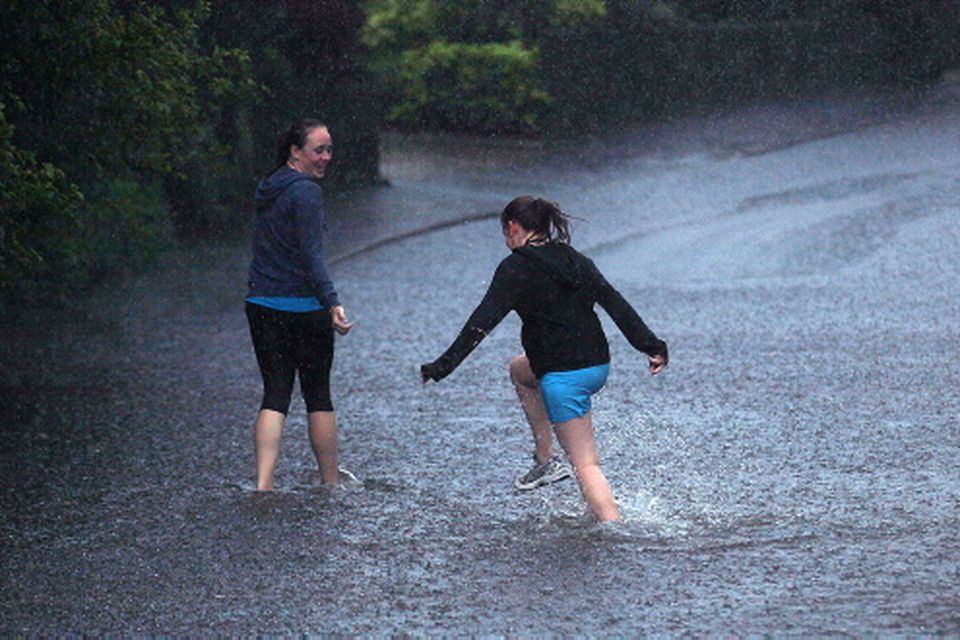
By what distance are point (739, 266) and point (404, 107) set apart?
38.1 feet

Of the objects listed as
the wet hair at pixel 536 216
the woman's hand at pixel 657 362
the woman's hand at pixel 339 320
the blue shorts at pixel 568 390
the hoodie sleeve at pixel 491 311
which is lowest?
the blue shorts at pixel 568 390

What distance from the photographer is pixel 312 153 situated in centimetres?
807

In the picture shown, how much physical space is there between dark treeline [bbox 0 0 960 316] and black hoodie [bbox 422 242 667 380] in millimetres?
3362

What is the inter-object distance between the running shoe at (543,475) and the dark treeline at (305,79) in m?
3.38

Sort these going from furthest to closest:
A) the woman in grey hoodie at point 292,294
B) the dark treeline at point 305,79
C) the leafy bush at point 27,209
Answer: the dark treeline at point 305,79
the leafy bush at point 27,209
the woman in grey hoodie at point 292,294

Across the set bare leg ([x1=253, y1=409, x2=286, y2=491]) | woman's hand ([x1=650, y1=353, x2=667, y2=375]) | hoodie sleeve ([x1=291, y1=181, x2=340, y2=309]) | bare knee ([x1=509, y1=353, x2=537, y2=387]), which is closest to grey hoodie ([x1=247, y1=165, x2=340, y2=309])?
hoodie sleeve ([x1=291, y1=181, x2=340, y2=309])

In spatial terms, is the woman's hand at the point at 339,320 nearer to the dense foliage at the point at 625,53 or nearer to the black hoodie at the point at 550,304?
the black hoodie at the point at 550,304

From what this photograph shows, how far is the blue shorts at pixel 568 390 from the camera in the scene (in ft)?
23.8

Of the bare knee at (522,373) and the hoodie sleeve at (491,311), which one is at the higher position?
the hoodie sleeve at (491,311)

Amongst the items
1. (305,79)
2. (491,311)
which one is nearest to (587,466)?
(491,311)

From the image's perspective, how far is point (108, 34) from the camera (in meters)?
10.6

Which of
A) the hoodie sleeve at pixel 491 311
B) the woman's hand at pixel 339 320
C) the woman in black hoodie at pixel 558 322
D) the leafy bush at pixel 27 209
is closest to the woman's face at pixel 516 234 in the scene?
the woman in black hoodie at pixel 558 322

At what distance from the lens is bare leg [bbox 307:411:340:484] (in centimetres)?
823

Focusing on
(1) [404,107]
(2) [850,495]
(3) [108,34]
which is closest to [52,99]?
(3) [108,34]
